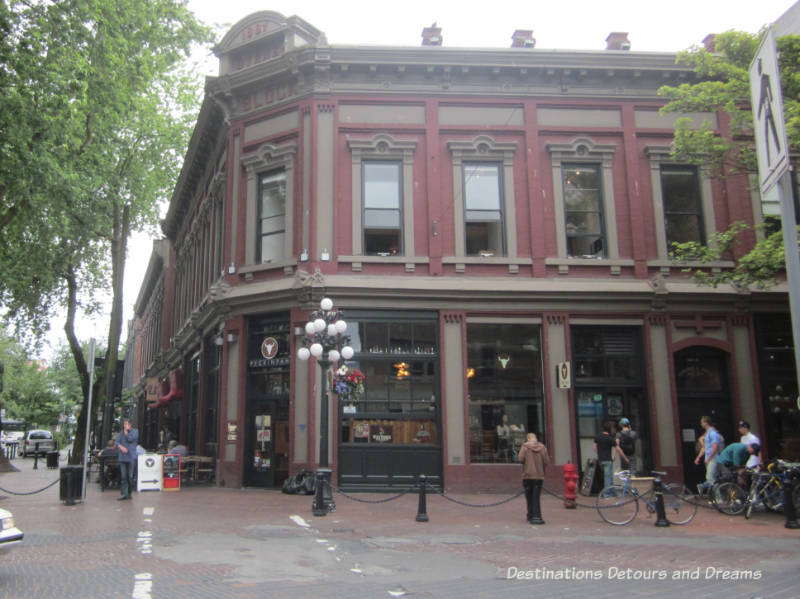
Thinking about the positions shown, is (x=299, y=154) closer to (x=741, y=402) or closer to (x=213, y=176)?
(x=213, y=176)

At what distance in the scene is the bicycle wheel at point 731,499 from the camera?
13576 millimetres

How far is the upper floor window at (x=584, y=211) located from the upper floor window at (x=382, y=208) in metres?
4.67

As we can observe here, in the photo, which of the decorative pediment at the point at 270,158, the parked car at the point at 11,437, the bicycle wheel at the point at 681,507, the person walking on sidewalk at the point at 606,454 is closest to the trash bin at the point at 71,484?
the decorative pediment at the point at 270,158

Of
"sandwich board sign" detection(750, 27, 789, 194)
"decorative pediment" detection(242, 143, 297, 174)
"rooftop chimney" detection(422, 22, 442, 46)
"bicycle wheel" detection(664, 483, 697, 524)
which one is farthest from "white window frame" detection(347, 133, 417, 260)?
"sandwich board sign" detection(750, 27, 789, 194)

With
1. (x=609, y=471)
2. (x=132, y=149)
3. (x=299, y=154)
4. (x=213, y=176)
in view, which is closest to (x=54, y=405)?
(x=132, y=149)

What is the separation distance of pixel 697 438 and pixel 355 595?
537 inches

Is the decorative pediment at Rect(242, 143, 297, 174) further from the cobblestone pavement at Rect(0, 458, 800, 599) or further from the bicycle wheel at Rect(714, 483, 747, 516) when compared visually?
the bicycle wheel at Rect(714, 483, 747, 516)

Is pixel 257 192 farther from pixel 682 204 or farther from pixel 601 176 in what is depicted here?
pixel 682 204

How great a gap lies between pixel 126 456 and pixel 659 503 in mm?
11890

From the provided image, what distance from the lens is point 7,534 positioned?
8281mm

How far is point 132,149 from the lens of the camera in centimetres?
2777

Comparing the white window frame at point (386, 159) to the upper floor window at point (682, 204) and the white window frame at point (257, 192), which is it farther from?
the upper floor window at point (682, 204)

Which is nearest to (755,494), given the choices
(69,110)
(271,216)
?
(271,216)

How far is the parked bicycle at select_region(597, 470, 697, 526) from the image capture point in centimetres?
1241
